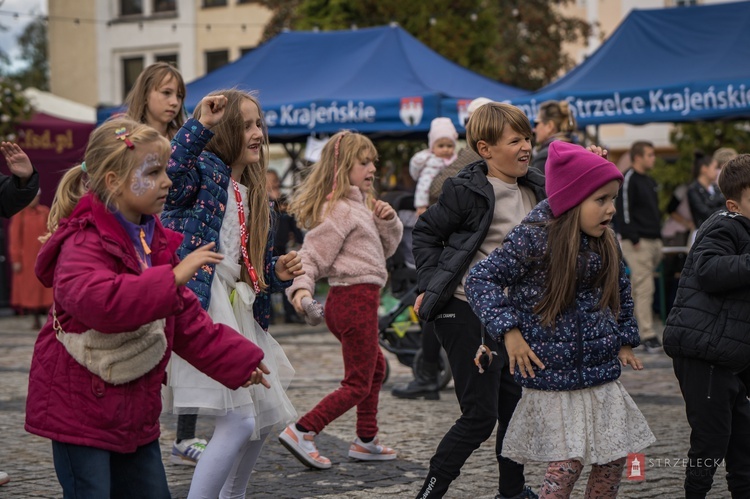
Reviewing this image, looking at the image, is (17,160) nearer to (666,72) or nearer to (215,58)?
(666,72)

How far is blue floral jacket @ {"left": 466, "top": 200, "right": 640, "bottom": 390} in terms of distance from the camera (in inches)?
165

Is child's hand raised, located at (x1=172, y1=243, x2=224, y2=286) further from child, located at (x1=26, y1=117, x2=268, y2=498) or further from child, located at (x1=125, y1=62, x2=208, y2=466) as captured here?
child, located at (x1=125, y1=62, x2=208, y2=466)

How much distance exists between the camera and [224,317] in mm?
4629

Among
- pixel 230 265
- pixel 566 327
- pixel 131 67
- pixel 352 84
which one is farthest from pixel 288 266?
pixel 131 67

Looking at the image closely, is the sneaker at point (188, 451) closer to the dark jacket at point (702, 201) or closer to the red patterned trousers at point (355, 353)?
the red patterned trousers at point (355, 353)

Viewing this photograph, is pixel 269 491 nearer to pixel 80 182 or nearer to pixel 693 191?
pixel 80 182

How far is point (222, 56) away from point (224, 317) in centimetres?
3195

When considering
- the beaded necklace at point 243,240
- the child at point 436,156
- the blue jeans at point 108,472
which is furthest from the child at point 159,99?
the child at point 436,156

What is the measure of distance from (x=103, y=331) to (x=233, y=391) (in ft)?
3.69

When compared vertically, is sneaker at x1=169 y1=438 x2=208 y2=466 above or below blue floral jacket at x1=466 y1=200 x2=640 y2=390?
below

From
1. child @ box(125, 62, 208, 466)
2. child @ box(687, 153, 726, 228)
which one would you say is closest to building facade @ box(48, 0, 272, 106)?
child @ box(687, 153, 726, 228)

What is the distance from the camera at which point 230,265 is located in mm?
4758

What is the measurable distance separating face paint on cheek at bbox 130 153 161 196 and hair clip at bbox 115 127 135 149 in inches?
2.4

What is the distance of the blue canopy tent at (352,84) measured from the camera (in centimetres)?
1346
